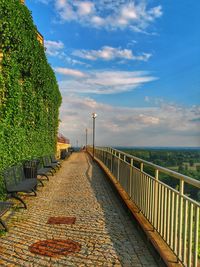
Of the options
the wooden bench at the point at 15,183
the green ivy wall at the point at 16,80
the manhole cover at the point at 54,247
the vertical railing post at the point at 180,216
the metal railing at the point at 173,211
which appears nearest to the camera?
the metal railing at the point at 173,211

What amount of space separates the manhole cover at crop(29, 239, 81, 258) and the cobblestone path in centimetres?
9

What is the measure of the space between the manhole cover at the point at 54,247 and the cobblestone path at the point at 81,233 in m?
0.09

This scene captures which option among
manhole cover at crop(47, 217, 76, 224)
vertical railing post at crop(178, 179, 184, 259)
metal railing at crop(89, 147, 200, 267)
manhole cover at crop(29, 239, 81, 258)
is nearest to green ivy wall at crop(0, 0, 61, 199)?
manhole cover at crop(47, 217, 76, 224)

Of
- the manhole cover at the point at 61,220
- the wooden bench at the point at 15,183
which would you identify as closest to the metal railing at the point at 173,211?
the manhole cover at the point at 61,220

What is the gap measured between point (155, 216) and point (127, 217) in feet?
6.93

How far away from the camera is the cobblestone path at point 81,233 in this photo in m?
4.79

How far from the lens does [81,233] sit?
6.17 m

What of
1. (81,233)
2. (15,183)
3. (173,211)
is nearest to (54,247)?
(81,233)

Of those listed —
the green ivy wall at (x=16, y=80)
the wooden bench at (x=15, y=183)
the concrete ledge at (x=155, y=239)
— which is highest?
the green ivy wall at (x=16, y=80)

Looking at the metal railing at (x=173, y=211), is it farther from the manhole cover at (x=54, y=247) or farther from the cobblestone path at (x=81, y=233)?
the manhole cover at (x=54, y=247)

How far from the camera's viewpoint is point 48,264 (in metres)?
4.61

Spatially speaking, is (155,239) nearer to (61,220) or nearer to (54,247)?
(54,247)

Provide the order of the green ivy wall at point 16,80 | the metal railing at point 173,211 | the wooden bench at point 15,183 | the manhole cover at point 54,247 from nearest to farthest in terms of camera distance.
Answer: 1. the metal railing at point 173,211
2. the manhole cover at point 54,247
3. the wooden bench at point 15,183
4. the green ivy wall at point 16,80

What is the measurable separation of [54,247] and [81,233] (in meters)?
0.94
